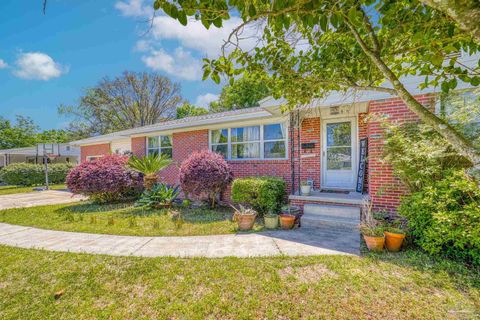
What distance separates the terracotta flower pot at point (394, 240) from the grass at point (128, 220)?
2706 millimetres

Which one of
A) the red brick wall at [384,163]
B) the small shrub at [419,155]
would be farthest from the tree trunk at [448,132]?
the red brick wall at [384,163]

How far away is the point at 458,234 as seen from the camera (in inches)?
138

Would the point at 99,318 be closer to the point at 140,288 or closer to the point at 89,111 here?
the point at 140,288

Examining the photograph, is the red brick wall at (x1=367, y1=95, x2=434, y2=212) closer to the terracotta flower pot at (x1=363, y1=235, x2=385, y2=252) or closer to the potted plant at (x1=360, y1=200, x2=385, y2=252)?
the potted plant at (x1=360, y1=200, x2=385, y2=252)

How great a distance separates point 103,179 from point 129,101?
22.6m

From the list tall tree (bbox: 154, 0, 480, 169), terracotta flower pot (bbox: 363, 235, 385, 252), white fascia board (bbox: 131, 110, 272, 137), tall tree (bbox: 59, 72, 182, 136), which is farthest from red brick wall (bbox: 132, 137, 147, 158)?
tall tree (bbox: 59, 72, 182, 136)

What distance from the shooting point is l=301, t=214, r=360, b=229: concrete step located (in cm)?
544

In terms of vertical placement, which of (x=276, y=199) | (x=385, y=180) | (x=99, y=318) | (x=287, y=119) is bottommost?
(x=99, y=318)

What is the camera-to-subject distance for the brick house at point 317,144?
5477mm

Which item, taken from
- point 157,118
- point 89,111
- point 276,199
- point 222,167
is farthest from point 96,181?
point 89,111

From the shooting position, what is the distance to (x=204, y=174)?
7.55 metres

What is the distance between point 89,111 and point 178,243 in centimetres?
3149

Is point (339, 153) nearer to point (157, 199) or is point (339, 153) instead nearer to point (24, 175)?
point (157, 199)

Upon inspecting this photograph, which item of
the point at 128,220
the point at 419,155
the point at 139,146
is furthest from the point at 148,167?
the point at 419,155
